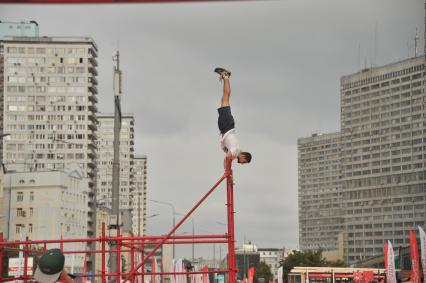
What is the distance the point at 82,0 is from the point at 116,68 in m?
20.1

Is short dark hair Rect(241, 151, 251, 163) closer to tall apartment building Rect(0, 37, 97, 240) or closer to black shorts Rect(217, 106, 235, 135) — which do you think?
black shorts Rect(217, 106, 235, 135)

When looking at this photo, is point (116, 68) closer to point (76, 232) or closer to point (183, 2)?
point (183, 2)

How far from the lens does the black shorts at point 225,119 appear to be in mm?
9812

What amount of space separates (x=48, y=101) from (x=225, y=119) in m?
165

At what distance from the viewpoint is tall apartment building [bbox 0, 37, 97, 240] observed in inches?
6550

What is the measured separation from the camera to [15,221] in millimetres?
116125

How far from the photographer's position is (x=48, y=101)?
170750mm

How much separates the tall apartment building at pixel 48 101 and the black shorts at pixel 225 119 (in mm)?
156713

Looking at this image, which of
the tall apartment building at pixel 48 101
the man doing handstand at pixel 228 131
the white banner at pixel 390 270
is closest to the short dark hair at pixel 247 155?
the man doing handstand at pixel 228 131

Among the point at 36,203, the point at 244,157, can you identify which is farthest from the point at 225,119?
the point at 36,203

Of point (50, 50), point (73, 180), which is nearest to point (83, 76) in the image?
point (50, 50)

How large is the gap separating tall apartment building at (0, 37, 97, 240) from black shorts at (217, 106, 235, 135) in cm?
15671

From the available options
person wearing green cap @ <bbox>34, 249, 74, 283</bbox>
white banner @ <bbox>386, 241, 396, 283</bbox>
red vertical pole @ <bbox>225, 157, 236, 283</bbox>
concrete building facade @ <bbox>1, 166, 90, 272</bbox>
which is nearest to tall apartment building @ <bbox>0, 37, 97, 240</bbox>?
concrete building facade @ <bbox>1, 166, 90, 272</bbox>

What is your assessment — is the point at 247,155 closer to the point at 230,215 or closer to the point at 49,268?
the point at 230,215
